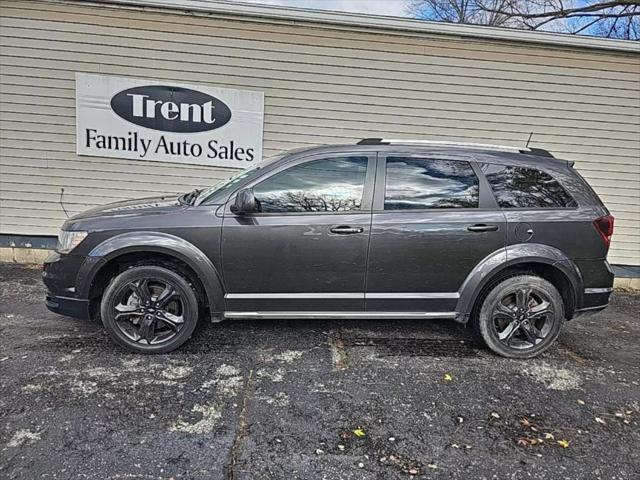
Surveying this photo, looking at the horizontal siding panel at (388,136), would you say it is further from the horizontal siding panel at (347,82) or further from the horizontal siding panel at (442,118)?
the horizontal siding panel at (347,82)

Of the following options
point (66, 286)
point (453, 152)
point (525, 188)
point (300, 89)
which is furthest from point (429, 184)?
point (300, 89)

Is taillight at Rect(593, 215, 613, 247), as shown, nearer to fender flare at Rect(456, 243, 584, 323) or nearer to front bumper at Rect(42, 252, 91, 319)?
fender flare at Rect(456, 243, 584, 323)

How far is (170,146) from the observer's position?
6207mm

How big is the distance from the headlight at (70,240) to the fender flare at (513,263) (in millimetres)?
3070

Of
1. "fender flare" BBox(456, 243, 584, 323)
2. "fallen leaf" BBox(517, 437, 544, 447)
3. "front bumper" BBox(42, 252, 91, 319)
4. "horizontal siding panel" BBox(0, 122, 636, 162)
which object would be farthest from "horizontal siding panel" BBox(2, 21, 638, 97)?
"fallen leaf" BBox(517, 437, 544, 447)

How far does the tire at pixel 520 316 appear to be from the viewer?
Answer: 3629 millimetres

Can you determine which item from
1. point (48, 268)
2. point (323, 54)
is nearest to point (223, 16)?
point (323, 54)

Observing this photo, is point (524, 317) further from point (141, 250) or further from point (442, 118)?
point (442, 118)

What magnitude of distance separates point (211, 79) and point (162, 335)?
393cm

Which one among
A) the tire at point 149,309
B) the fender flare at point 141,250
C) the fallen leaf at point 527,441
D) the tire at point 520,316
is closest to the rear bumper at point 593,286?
the tire at point 520,316

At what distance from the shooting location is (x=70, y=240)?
3445mm

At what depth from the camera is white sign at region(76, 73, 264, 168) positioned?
6023 mm

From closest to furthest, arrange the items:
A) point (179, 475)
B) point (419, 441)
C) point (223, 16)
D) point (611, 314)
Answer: point (179, 475) < point (419, 441) < point (611, 314) < point (223, 16)

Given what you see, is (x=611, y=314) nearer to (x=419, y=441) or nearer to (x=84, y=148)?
(x=419, y=441)
